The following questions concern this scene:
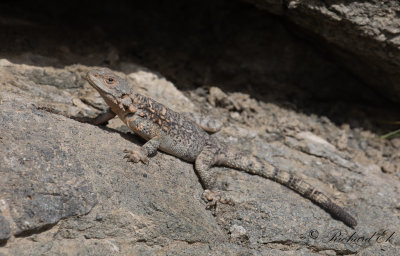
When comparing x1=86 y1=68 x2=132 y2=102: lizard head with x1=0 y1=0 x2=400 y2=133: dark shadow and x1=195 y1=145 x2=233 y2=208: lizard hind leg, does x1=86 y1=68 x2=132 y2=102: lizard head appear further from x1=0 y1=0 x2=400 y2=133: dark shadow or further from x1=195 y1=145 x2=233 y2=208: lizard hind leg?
x1=0 y1=0 x2=400 y2=133: dark shadow

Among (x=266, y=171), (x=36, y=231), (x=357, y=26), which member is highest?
(x=357, y=26)

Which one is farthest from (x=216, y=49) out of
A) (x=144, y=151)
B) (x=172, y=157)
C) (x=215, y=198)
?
(x=215, y=198)

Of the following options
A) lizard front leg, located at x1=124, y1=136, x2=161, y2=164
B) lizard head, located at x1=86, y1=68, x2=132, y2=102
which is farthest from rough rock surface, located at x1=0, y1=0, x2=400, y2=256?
lizard head, located at x1=86, y1=68, x2=132, y2=102

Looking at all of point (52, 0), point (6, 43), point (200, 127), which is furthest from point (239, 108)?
point (52, 0)

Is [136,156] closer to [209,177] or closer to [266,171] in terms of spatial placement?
[209,177]

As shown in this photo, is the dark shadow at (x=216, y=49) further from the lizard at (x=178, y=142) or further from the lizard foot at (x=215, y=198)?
the lizard foot at (x=215, y=198)

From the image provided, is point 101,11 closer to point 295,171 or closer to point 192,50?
point 192,50

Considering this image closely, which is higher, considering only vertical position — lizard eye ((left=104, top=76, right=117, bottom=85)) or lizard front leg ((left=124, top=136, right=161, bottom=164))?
lizard eye ((left=104, top=76, right=117, bottom=85))
